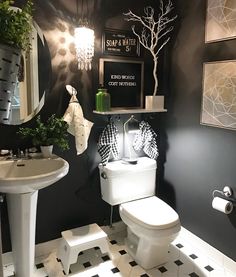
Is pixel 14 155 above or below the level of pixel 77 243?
above

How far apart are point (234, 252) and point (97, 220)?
1.16 m

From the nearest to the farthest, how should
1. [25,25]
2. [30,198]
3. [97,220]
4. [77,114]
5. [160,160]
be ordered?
[25,25], [30,198], [77,114], [97,220], [160,160]

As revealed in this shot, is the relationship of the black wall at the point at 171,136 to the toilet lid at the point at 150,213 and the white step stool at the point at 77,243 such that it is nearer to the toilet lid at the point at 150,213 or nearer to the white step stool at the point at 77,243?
the white step stool at the point at 77,243

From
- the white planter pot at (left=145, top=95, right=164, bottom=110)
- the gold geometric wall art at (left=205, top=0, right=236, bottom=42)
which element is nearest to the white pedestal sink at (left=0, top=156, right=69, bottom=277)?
the white planter pot at (left=145, top=95, right=164, bottom=110)

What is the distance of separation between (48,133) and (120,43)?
0.99 m

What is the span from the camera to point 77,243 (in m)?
2.06

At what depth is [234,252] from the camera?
2.02 meters

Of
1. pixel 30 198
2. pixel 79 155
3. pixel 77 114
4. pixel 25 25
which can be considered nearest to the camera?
pixel 25 25

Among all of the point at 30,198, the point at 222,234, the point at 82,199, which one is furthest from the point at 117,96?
the point at 222,234

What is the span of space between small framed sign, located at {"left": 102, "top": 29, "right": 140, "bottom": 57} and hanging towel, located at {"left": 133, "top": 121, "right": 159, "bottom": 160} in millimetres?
641

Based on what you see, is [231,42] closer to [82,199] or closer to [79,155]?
[79,155]

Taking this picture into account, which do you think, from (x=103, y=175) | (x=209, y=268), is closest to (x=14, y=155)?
(x=103, y=175)

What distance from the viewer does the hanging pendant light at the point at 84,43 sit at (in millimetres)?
1948

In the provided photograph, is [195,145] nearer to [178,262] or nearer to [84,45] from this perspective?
[178,262]
